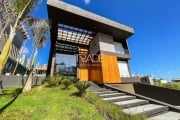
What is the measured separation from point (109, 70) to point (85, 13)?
239 inches

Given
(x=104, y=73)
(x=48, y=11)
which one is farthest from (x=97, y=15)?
(x=104, y=73)

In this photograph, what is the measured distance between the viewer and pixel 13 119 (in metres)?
4.52

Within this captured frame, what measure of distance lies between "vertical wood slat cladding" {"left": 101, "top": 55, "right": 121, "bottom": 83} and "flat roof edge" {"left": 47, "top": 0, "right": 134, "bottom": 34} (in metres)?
3.64

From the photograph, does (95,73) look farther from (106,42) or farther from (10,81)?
(10,81)

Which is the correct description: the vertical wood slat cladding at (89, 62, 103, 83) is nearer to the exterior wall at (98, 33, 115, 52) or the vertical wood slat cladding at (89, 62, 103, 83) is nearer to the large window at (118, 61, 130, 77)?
the exterior wall at (98, 33, 115, 52)

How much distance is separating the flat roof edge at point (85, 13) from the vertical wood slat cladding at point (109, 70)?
3.64 metres

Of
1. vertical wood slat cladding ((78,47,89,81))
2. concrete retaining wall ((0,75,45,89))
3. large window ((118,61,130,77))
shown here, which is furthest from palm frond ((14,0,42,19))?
large window ((118,61,130,77))

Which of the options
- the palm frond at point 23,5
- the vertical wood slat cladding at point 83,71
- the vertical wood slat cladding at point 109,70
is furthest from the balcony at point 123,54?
the palm frond at point 23,5

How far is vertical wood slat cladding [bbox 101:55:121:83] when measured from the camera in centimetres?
1312

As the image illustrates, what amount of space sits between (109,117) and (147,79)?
12.0 metres

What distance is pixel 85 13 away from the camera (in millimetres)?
12547

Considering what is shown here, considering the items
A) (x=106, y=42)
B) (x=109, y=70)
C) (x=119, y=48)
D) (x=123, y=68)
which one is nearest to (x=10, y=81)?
(x=109, y=70)

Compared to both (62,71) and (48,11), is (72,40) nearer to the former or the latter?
(62,71)

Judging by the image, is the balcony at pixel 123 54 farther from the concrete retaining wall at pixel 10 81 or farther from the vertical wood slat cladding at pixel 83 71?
the concrete retaining wall at pixel 10 81
